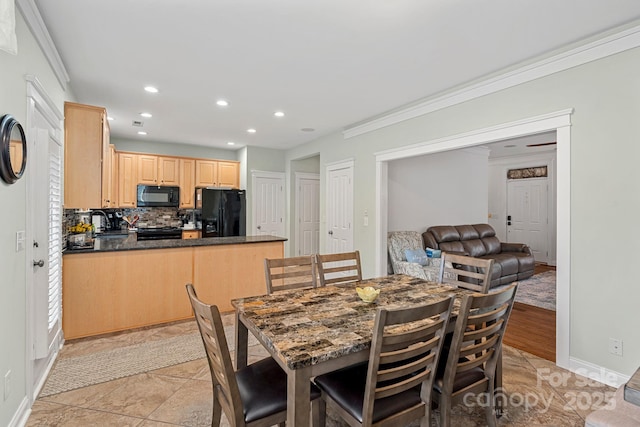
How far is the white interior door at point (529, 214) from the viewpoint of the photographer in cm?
729

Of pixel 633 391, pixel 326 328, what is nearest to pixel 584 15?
pixel 633 391

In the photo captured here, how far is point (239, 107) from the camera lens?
410 cm

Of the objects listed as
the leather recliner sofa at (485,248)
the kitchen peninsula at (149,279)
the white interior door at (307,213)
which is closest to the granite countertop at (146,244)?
the kitchen peninsula at (149,279)

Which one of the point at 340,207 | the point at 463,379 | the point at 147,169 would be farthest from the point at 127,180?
the point at 463,379

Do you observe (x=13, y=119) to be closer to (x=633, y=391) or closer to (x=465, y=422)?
(x=633, y=391)

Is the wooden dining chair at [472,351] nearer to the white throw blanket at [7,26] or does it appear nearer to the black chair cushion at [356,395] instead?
the black chair cushion at [356,395]

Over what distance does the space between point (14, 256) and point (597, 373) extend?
404 centimetres

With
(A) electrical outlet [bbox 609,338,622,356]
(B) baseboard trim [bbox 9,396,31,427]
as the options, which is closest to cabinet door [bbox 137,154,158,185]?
(B) baseboard trim [bbox 9,396,31,427]

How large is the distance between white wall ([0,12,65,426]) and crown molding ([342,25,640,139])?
3.56m

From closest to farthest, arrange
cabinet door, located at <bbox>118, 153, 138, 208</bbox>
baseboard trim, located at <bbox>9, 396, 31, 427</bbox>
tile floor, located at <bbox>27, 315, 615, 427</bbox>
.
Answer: baseboard trim, located at <bbox>9, 396, 31, 427</bbox>, tile floor, located at <bbox>27, 315, 615, 427</bbox>, cabinet door, located at <bbox>118, 153, 138, 208</bbox>

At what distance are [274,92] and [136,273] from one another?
97.5 inches

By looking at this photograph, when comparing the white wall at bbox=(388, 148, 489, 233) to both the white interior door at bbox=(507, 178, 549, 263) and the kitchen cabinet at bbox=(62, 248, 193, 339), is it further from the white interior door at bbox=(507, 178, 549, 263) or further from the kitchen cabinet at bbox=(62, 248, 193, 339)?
the kitchen cabinet at bbox=(62, 248, 193, 339)

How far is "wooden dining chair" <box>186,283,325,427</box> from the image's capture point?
1261 mm

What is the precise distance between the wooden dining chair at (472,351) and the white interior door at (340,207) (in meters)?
3.44
